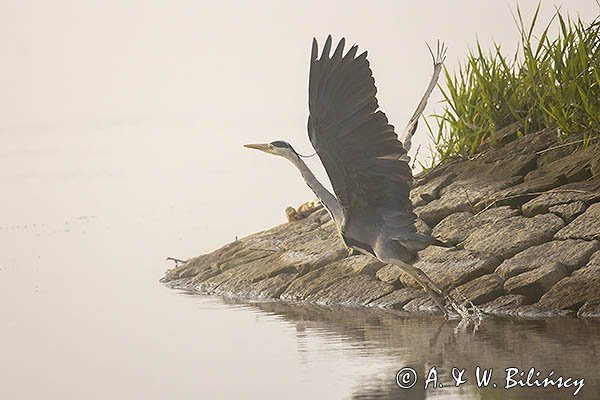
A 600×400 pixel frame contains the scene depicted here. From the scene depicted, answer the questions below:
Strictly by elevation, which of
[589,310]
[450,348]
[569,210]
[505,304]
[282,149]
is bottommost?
[450,348]

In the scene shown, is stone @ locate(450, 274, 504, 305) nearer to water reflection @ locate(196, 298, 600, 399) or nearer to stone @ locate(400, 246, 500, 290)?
stone @ locate(400, 246, 500, 290)

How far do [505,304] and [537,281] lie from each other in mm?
265

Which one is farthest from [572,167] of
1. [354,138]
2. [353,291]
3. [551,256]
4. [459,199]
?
[354,138]

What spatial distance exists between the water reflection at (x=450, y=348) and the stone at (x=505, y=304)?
22 cm

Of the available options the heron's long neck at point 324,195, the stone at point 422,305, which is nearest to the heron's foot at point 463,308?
the stone at point 422,305

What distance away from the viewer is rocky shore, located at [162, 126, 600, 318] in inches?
344

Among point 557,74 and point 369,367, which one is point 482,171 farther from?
point 369,367

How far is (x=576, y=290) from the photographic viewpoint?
851cm

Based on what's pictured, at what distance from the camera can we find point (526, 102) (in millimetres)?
10883

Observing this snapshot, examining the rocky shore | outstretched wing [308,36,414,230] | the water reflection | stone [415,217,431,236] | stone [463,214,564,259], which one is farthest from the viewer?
stone [415,217,431,236]

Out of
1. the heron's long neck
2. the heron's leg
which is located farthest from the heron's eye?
the heron's leg

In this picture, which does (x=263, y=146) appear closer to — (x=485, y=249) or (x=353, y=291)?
(x=353, y=291)

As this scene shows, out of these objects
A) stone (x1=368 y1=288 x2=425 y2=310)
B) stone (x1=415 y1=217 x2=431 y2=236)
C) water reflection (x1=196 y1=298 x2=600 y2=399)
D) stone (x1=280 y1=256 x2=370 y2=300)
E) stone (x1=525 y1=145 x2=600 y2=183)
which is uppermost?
stone (x1=525 y1=145 x2=600 y2=183)

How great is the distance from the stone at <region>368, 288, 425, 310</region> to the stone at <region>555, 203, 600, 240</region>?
106 cm
